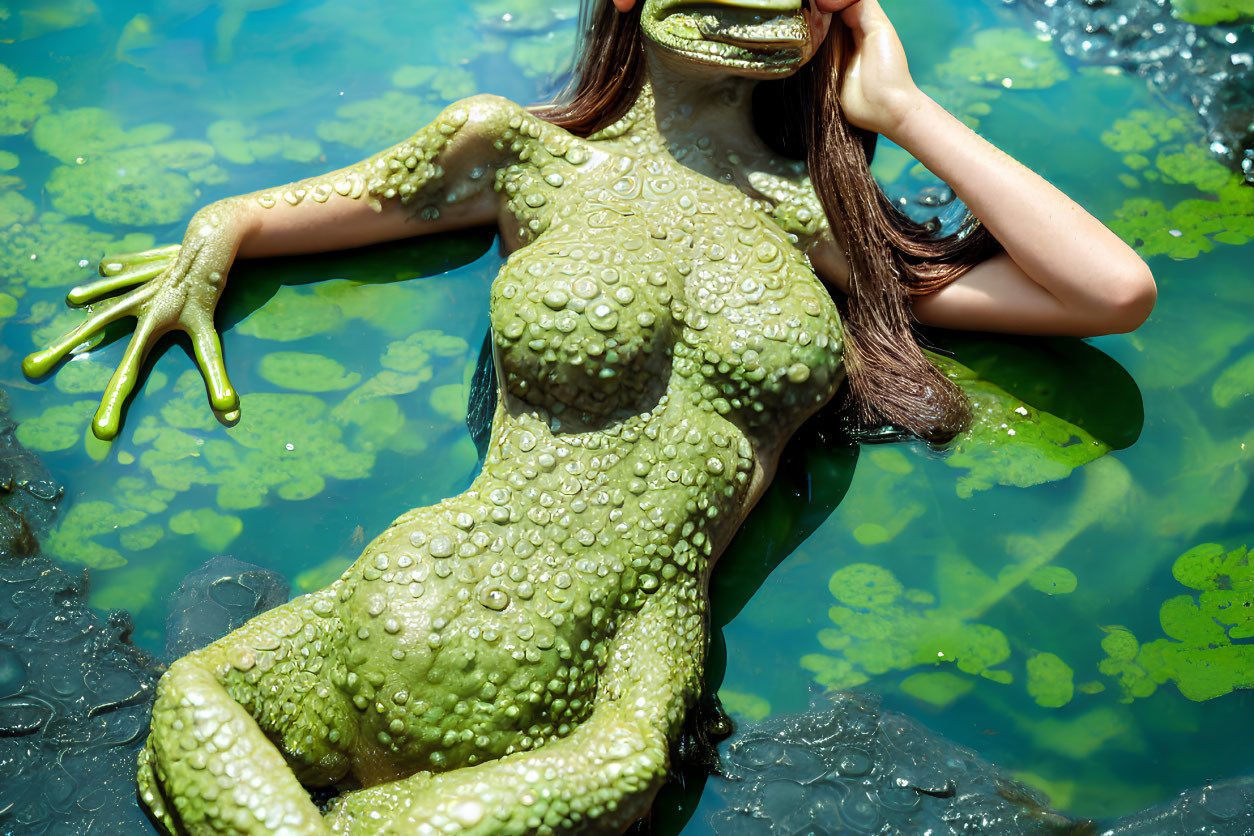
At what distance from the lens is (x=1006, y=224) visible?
195 centimetres

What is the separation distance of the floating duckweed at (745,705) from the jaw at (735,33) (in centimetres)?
103

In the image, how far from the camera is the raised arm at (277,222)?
1954 millimetres

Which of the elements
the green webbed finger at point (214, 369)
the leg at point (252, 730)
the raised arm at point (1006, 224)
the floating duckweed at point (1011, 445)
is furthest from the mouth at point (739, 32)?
the leg at point (252, 730)

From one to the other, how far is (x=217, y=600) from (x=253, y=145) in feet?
3.44

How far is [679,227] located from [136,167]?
1220 mm

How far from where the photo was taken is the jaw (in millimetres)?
1809

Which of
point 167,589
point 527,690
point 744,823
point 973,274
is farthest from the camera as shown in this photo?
point 973,274

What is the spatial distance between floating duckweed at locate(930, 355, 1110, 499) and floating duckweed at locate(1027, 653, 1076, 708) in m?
0.32

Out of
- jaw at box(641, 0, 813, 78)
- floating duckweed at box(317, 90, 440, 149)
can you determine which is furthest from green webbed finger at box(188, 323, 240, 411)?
jaw at box(641, 0, 813, 78)

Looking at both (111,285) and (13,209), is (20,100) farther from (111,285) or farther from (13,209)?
(111,285)

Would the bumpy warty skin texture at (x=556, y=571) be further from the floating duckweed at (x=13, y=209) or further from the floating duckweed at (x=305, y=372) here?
the floating duckweed at (x=13, y=209)


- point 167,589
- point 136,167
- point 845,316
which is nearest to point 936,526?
point 845,316

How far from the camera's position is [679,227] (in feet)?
6.07

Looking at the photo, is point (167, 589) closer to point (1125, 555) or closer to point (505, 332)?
point (505, 332)
